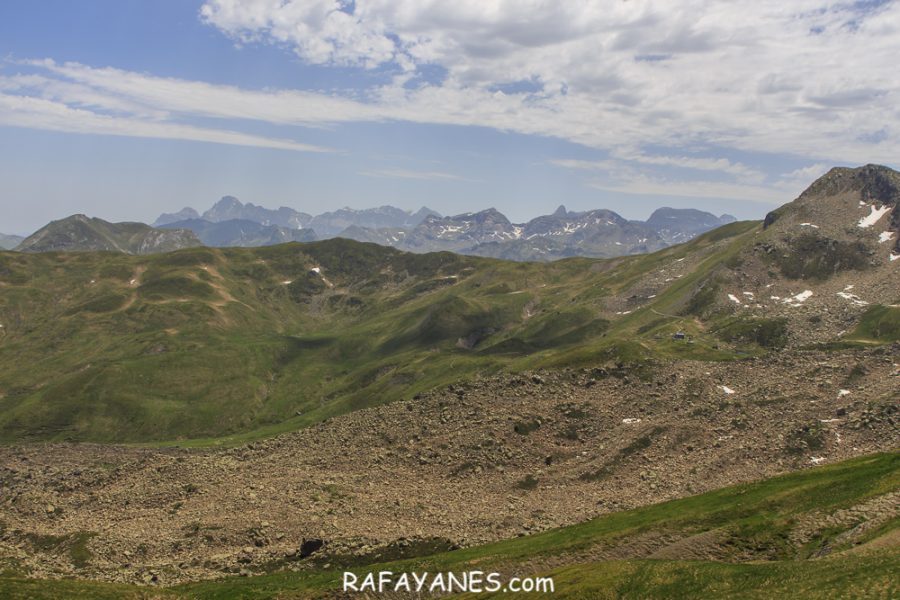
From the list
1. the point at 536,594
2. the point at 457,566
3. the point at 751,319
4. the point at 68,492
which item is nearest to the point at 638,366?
the point at 751,319

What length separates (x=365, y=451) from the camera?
130m

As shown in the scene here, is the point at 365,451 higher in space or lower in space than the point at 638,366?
lower

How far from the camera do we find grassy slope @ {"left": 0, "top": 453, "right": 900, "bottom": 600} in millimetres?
49156

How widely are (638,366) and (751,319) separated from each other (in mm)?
Result: 66761

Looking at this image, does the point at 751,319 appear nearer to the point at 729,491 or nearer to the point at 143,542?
the point at 729,491

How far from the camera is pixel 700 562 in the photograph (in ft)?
194

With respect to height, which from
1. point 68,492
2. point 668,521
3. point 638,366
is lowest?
point 68,492

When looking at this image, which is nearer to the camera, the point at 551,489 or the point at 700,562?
the point at 700,562

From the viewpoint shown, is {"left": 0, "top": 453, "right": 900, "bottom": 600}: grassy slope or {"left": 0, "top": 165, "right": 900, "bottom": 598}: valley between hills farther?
{"left": 0, "top": 165, "right": 900, "bottom": 598}: valley between hills

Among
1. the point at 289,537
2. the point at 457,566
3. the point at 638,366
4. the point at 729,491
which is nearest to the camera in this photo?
the point at 457,566

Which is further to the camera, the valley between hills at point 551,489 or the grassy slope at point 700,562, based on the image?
the valley between hills at point 551,489

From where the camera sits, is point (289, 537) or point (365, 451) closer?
point (289, 537)

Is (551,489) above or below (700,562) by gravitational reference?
below

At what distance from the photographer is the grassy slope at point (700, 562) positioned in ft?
161
